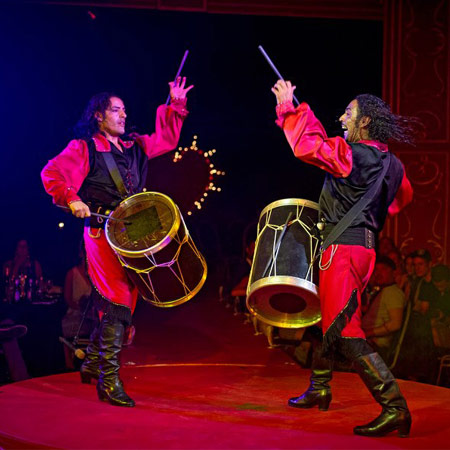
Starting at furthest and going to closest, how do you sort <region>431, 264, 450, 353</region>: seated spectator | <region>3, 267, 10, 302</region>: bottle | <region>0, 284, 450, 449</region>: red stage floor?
<region>3, 267, 10, 302</region>: bottle, <region>431, 264, 450, 353</region>: seated spectator, <region>0, 284, 450, 449</region>: red stage floor

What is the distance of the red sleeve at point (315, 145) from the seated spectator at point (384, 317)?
2611 mm

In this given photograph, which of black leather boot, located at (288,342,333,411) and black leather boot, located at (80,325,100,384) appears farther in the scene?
black leather boot, located at (80,325,100,384)

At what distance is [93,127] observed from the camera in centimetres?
420

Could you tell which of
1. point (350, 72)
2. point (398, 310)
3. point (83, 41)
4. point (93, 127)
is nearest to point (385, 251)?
point (398, 310)

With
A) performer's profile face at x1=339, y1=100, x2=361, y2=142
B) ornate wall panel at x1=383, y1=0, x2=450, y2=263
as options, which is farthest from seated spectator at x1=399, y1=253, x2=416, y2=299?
performer's profile face at x1=339, y1=100, x2=361, y2=142

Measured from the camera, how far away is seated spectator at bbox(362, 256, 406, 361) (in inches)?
221

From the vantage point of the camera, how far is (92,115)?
419 cm

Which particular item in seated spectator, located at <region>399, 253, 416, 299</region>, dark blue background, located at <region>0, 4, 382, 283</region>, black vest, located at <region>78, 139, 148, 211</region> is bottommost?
seated spectator, located at <region>399, 253, 416, 299</region>

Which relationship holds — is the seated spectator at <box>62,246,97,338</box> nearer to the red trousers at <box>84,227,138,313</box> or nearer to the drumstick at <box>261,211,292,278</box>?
the red trousers at <box>84,227,138,313</box>

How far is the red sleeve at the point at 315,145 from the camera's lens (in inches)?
129

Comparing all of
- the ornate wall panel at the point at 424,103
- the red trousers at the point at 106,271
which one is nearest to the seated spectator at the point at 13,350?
the red trousers at the point at 106,271

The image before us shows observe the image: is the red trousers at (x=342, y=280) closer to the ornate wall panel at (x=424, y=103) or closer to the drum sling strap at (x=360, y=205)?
the drum sling strap at (x=360, y=205)

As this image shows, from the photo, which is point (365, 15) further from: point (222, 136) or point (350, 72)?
point (222, 136)

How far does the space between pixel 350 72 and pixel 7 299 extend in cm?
493
